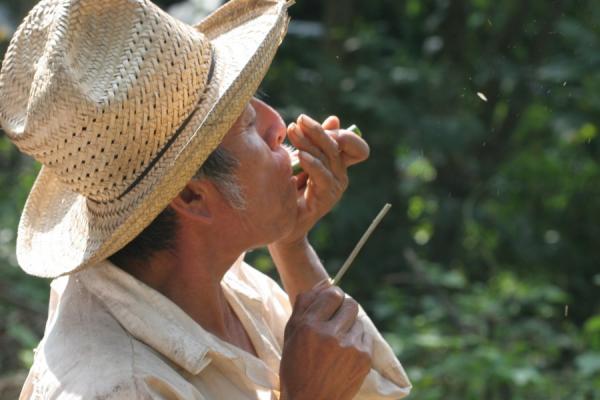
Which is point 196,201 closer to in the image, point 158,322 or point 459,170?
point 158,322

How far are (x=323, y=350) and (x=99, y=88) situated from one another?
1.99 feet

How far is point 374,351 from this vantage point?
240 cm

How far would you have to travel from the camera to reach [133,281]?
6.82 ft

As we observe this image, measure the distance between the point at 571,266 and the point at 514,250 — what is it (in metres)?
0.28

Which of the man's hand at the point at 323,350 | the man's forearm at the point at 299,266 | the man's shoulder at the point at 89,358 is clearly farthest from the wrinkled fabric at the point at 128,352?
the man's forearm at the point at 299,266

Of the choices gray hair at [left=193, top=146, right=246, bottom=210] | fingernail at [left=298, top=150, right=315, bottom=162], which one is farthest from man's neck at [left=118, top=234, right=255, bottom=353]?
fingernail at [left=298, top=150, right=315, bottom=162]

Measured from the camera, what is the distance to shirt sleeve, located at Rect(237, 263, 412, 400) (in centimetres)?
238

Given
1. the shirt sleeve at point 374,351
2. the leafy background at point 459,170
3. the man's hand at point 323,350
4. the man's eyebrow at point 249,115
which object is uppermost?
the man's eyebrow at point 249,115

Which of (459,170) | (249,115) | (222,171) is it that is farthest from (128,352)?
(459,170)

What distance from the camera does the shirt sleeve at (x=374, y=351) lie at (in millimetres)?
2379

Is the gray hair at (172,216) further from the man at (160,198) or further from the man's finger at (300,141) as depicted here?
the man's finger at (300,141)

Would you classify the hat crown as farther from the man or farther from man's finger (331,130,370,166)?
man's finger (331,130,370,166)

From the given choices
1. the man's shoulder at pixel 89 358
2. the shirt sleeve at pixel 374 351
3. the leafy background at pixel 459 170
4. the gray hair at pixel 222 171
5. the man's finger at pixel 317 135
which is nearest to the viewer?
the man's shoulder at pixel 89 358

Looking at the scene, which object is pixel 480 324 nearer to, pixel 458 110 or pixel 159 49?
pixel 458 110
